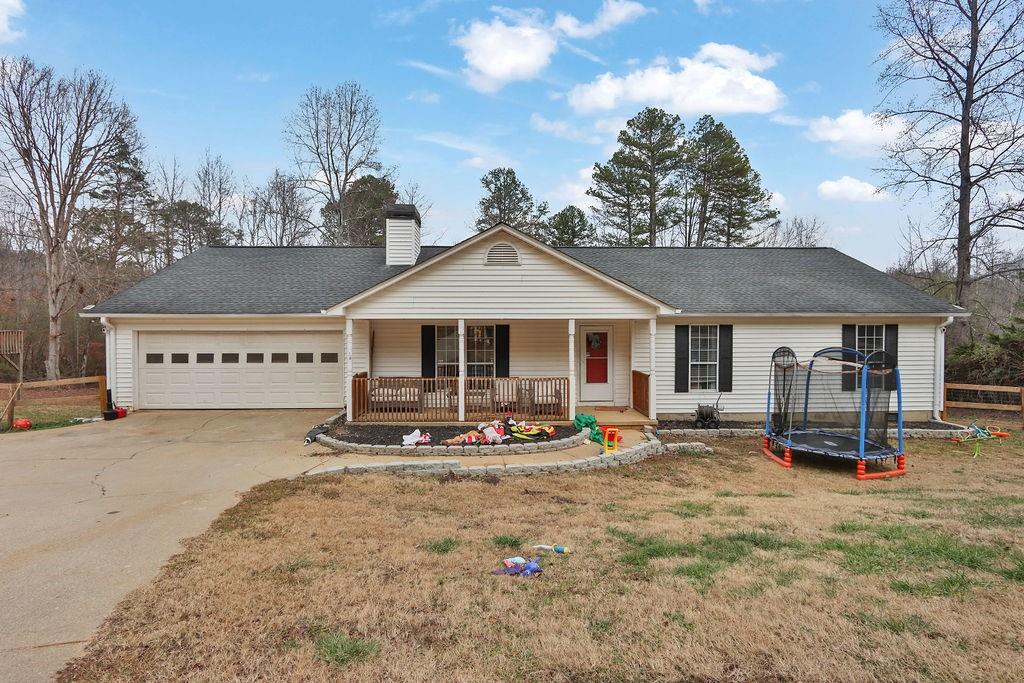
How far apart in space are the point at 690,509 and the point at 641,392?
596 centimetres

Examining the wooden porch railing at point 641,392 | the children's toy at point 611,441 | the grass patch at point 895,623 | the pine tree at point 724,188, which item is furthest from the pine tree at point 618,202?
the grass patch at point 895,623

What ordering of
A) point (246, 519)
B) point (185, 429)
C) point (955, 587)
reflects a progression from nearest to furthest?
point (955, 587), point (246, 519), point (185, 429)

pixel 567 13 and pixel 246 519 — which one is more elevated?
pixel 567 13

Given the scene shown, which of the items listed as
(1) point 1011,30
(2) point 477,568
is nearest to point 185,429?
(2) point 477,568

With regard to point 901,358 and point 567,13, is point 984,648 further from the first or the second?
point 567,13

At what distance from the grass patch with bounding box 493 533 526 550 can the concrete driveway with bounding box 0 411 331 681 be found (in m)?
3.03

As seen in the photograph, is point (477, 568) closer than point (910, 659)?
No

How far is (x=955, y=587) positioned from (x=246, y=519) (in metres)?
6.73

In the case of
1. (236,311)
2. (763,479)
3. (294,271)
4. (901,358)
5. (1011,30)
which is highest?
(1011,30)

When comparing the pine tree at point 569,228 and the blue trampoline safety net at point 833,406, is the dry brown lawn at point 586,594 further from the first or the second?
the pine tree at point 569,228

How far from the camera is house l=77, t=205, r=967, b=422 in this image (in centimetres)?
1109

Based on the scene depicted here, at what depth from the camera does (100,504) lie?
6.07 meters

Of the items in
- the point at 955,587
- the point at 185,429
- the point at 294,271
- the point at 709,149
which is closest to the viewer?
the point at 955,587

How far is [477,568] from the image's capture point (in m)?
4.39
